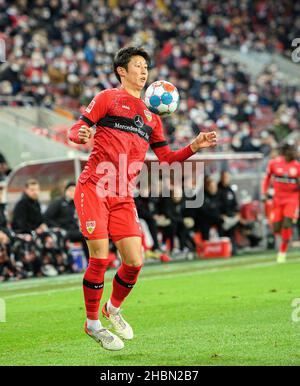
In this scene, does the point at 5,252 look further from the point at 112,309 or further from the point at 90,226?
the point at 90,226

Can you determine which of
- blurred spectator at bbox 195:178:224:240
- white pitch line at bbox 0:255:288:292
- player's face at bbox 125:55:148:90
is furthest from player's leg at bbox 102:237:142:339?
blurred spectator at bbox 195:178:224:240

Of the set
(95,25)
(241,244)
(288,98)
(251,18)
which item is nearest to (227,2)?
(251,18)

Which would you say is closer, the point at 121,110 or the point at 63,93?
the point at 121,110

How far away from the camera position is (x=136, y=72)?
8867 millimetres

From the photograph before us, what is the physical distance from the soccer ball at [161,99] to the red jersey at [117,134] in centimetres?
20

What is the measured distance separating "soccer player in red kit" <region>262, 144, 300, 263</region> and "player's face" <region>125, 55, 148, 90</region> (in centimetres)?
1072

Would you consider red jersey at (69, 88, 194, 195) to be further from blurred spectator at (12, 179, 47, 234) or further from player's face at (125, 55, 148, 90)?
blurred spectator at (12, 179, 47, 234)

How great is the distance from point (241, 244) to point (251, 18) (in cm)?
2314

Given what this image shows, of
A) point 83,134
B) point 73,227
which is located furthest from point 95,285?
point 73,227

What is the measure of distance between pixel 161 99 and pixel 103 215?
4.22 ft

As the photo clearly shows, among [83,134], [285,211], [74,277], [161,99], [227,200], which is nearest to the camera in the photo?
[83,134]

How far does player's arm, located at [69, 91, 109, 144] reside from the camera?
27.2 ft
